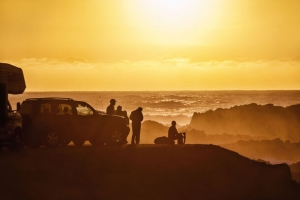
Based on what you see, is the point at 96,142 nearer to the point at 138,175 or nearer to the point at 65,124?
the point at 65,124

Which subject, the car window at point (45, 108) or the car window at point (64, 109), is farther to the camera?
the car window at point (64, 109)

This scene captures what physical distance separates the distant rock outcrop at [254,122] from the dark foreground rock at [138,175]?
5850 cm

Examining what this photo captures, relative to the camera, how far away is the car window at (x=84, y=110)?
102 feet

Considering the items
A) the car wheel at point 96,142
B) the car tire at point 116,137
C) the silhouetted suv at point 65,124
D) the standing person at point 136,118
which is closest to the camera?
the silhouetted suv at point 65,124

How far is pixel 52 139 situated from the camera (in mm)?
30141

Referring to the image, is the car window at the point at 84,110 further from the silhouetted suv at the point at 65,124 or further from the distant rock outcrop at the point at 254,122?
the distant rock outcrop at the point at 254,122

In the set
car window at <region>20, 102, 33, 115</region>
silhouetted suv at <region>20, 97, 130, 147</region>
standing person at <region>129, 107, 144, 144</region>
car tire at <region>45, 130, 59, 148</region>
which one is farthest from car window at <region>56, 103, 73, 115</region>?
standing person at <region>129, 107, 144, 144</region>

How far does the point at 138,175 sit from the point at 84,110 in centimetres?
753

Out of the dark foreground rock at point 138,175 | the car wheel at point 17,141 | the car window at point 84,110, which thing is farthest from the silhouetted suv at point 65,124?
the dark foreground rock at point 138,175

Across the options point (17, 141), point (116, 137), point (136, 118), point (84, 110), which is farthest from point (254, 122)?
point (17, 141)

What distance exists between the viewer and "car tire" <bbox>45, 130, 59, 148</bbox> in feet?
98.4

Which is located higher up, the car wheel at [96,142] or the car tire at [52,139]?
the car tire at [52,139]

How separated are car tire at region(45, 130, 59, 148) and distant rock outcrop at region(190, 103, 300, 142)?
57.9 meters

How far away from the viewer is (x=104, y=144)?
33500 mm
